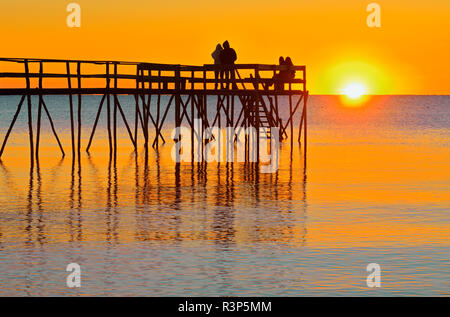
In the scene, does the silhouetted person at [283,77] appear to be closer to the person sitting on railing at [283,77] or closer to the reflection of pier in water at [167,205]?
the person sitting on railing at [283,77]

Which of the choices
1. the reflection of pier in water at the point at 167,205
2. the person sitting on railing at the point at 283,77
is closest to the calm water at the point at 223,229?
the reflection of pier in water at the point at 167,205

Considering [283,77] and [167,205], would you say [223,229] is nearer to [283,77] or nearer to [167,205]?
[167,205]

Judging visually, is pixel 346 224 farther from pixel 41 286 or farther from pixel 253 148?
pixel 253 148

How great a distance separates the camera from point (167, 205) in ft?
80.2

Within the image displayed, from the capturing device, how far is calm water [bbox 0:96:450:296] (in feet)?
49.9

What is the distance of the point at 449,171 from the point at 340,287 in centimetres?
2103

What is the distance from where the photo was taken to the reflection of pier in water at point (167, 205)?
1964 centimetres

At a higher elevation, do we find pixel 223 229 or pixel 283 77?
pixel 283 77

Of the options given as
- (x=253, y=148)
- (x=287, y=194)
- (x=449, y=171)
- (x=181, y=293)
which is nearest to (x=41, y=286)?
(x=181, y=293)

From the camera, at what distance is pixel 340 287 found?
1482 cm

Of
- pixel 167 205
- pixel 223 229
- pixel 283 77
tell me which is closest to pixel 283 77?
pixel 283 77

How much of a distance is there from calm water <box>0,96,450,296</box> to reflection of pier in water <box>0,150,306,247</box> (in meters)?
0.03

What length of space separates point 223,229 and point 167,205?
4.29m

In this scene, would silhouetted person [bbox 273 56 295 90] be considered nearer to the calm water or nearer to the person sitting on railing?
the person sitting on railing
